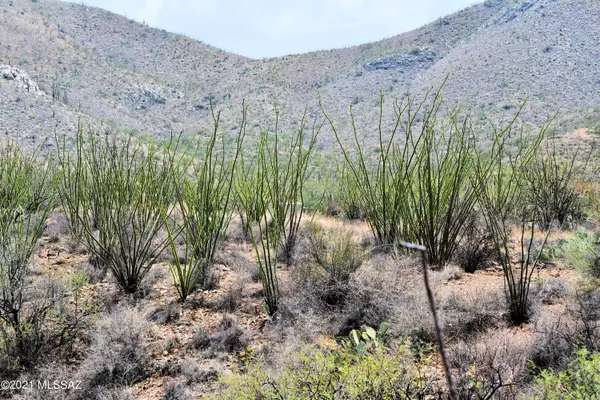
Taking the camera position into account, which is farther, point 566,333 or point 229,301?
point 229,301

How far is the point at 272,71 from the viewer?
62844mm

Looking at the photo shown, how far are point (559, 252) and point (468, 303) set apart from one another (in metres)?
2.27

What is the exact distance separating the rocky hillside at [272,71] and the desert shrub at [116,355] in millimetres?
22318

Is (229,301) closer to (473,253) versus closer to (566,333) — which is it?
(566,333)

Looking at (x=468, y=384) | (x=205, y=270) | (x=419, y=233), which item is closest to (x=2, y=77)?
(x=205, y=270)

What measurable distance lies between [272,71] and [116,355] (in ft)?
208

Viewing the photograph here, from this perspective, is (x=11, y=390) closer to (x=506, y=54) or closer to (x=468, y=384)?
(x=468, y=384)

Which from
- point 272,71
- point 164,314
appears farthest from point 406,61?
point 164,314

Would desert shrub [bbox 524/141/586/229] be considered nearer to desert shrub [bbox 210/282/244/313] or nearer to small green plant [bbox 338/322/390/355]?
small green plant [bbox 338/322/390/355]

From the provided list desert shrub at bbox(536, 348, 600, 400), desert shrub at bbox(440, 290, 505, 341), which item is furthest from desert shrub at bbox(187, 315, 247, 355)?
desert shrub at bbox(536, 348, 600, 400)

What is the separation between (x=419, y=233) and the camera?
5488mm

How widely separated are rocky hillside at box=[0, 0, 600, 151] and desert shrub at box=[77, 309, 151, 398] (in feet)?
73.2

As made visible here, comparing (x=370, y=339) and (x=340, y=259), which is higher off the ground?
(x=340, y=259)

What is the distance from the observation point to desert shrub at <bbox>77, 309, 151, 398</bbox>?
3.51m
